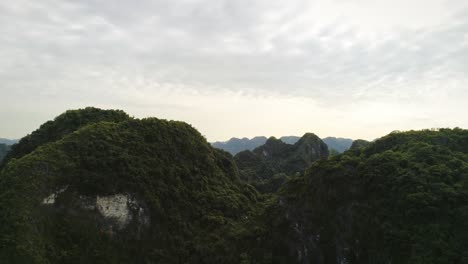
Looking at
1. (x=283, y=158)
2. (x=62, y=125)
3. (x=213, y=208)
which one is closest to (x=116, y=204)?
(x=213, y=208)

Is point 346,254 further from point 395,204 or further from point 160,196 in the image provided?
point 160,196

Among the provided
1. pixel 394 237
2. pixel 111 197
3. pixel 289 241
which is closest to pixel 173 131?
pixel 111 197

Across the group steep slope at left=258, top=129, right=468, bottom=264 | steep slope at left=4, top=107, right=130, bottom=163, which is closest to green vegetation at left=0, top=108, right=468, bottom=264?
steep slope at left=258, top=129, right=468, bottom=264

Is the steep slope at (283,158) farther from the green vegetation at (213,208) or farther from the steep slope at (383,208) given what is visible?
the steep slope at (383,208)

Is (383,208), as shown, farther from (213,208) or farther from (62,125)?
(62,125)

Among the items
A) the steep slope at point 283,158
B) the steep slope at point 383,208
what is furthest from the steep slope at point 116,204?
the steep slope at point 283,158

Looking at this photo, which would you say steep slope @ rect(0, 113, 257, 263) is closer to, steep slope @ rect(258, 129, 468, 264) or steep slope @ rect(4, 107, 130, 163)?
steep slope @ rect(258, 129, 468, 264)
